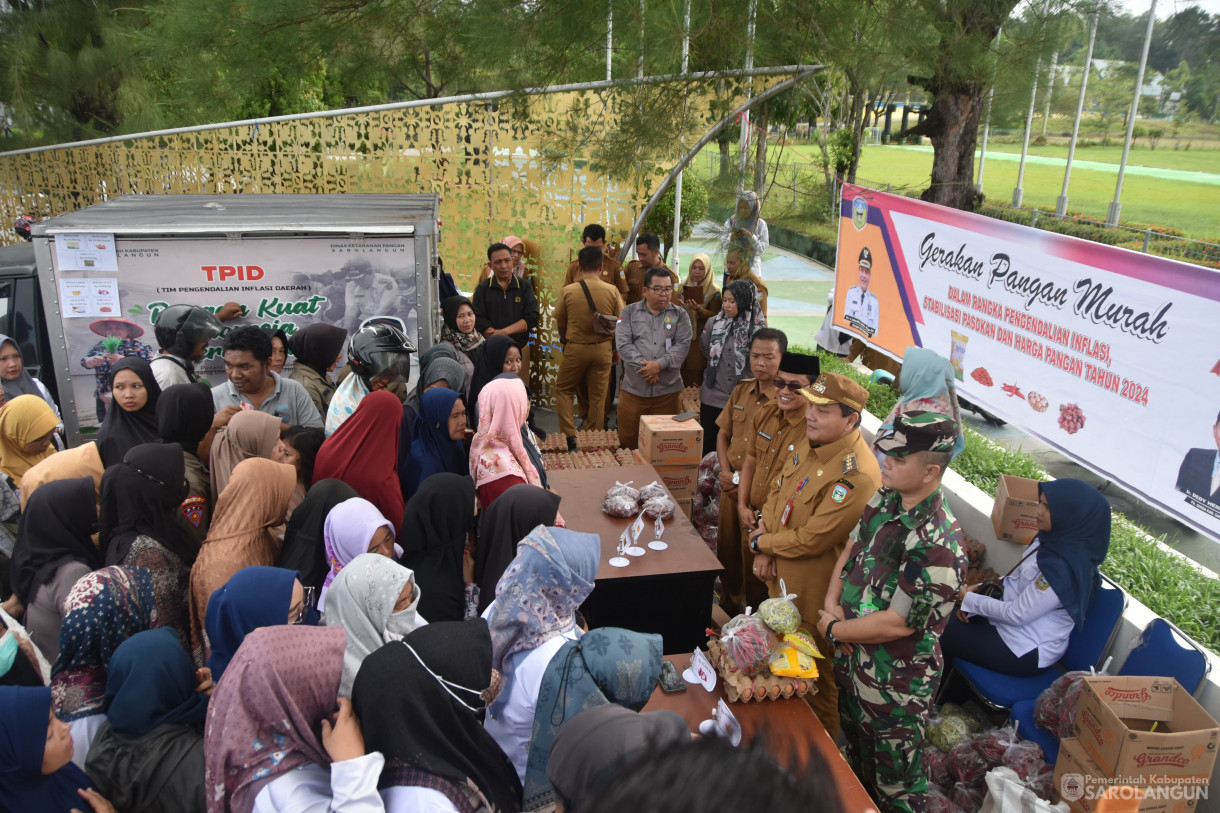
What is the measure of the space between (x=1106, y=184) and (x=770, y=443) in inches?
1361

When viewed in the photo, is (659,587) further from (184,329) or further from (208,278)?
(208,278)

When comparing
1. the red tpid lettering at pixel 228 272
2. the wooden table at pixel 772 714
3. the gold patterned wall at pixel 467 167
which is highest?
the gold patterned wall at pixel 467 167

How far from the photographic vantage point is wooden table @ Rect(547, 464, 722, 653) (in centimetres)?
386

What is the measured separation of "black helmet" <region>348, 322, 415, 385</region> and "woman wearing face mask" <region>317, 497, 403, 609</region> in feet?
5.00

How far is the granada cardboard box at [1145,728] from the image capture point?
269 centimetres

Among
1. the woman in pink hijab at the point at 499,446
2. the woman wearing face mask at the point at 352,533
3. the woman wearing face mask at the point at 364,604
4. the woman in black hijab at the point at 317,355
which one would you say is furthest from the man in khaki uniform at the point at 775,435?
the woman in black hijab at the point at 317,355

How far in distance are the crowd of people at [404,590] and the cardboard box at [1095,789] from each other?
1.71 ft

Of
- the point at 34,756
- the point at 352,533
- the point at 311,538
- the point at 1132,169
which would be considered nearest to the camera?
the point at 34,756

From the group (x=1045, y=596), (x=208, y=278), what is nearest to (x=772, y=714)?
(x=1045, y=596)

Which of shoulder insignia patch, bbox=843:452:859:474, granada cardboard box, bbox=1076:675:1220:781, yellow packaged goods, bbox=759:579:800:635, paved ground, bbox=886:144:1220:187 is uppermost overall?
paved ground, bbox=886:144:1220:187

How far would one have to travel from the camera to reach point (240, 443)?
3834mm

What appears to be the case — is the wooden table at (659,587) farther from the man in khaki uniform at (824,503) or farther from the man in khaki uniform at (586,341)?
the man in khaki uniform at (586,341)

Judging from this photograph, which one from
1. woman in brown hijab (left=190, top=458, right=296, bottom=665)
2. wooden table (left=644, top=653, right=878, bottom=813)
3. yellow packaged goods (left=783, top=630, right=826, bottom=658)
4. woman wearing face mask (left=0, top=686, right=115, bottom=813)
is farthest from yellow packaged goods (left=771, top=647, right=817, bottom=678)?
woman wearing face mask (left=0, top=686, right=115, bottom=813)

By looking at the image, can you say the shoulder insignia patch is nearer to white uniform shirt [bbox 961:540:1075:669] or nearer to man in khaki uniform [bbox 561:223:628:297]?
white uniform shirt [bbox 961:540:1075:669]
